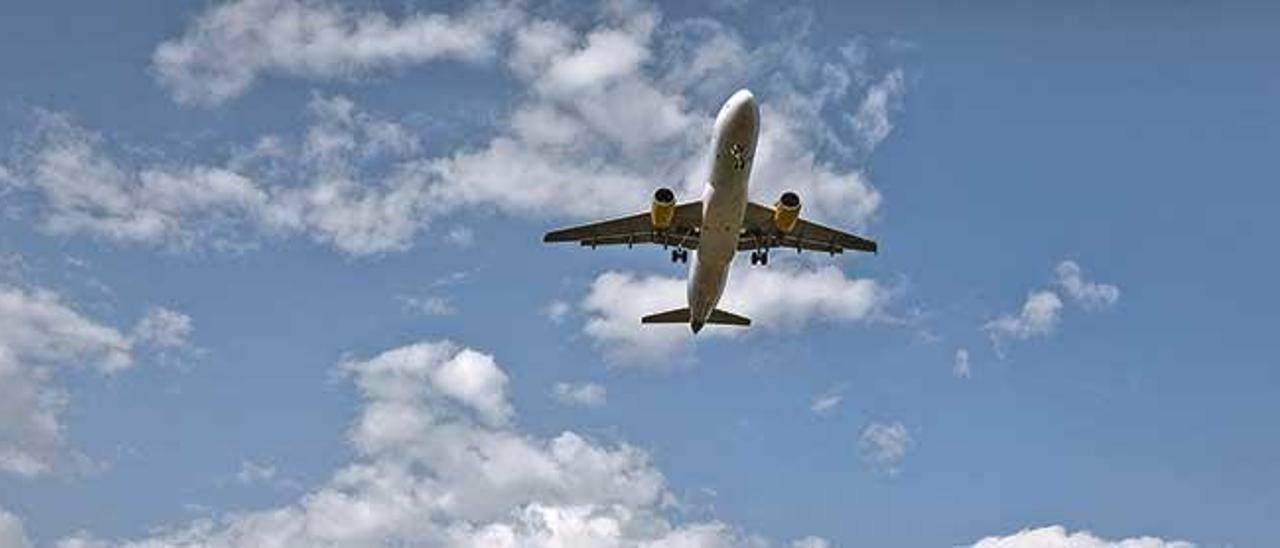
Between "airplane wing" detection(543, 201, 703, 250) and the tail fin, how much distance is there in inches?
334

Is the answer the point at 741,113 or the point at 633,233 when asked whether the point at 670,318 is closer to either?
the point at 633,233

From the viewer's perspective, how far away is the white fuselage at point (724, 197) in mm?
70562

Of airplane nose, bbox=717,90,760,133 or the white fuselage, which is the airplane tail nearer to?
the white fuselage

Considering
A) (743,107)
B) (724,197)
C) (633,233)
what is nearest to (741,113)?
(743,107)

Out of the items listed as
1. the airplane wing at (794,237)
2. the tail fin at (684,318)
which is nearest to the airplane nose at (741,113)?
the airplane wing at (794,237)

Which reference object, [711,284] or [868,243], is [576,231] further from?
[868,243]

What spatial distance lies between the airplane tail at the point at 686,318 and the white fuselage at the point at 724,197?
7319 mm

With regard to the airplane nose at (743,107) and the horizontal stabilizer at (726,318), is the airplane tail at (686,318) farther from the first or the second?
the airplane nose at (743,107)

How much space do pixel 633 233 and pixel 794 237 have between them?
31.2 ft

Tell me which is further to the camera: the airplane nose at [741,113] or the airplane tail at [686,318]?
the airplane tail at [686,318]

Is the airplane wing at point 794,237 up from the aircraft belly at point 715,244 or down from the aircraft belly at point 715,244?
up

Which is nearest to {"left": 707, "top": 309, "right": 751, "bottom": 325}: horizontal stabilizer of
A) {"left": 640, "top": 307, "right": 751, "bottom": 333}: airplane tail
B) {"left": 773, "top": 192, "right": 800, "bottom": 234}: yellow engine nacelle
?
{"left": 640, "top": 307, "right": 751, "bottom": 333}: airplane tail

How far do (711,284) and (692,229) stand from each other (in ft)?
10.7

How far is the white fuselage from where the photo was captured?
70.6 metres
